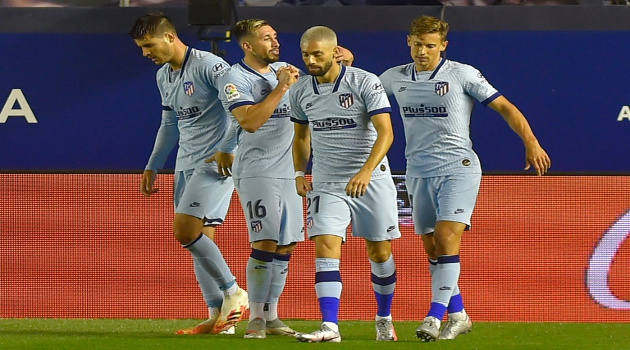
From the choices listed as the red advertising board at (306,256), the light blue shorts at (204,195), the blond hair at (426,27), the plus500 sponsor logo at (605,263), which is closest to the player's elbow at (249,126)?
the light blue shorts at (204,195)

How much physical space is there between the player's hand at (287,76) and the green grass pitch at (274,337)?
1366 millimetres

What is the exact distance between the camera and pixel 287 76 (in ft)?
22.0

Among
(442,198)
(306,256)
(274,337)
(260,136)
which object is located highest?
(260,136)

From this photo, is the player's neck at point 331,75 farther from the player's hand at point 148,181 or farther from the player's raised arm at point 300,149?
the player's hand at point 148,181

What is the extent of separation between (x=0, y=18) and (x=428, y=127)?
5371 mm

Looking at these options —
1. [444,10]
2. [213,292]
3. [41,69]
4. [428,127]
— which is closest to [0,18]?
[41,69]

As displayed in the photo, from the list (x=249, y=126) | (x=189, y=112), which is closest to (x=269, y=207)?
(x=249, y=126)

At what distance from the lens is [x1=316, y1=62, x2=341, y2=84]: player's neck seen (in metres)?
6.76

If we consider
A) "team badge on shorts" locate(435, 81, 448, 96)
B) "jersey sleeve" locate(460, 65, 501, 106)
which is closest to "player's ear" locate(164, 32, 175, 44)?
"team badge on shorts" locate(435, 81, 448, 96)

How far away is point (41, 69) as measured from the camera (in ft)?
37.0

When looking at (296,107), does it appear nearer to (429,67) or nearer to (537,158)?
(429,67)

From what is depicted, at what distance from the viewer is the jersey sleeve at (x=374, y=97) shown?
666 centimetres

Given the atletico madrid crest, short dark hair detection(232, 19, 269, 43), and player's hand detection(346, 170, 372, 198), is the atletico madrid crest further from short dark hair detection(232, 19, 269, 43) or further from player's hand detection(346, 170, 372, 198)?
player's hand detection(346, 170, 372, 198)

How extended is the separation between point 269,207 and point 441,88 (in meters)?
1.16
